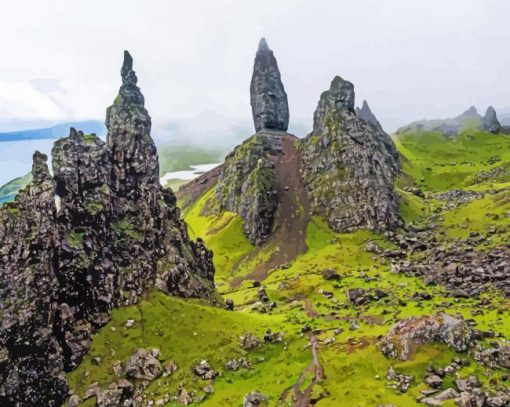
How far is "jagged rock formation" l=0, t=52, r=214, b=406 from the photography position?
12638 centimetres

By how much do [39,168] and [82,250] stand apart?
2324 centimetres

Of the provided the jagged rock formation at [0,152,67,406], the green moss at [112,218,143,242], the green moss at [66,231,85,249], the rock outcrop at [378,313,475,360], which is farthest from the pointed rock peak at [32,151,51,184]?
the rock outcrop at [378,313,475,360]

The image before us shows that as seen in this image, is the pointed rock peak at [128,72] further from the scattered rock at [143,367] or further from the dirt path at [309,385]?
the dirt path at [309,385]

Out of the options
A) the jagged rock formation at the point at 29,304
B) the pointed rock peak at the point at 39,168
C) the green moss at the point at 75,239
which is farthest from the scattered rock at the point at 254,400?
the pointed rock peak at the point at 39,168

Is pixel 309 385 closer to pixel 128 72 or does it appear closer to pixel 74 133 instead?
pixel 74 133

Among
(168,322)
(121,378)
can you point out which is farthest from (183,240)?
(121,378)

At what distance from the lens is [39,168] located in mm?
142375

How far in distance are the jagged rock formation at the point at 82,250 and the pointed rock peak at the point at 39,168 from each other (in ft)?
0.81

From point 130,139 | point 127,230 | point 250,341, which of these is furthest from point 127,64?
point 250,341

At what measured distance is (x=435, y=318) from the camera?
426 feet

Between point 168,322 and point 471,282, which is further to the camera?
point 471,282

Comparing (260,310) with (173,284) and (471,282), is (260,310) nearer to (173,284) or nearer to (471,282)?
(173,284)

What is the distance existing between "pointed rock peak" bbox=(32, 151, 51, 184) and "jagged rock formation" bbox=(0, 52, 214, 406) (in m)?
0.25

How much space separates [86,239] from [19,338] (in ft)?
107
